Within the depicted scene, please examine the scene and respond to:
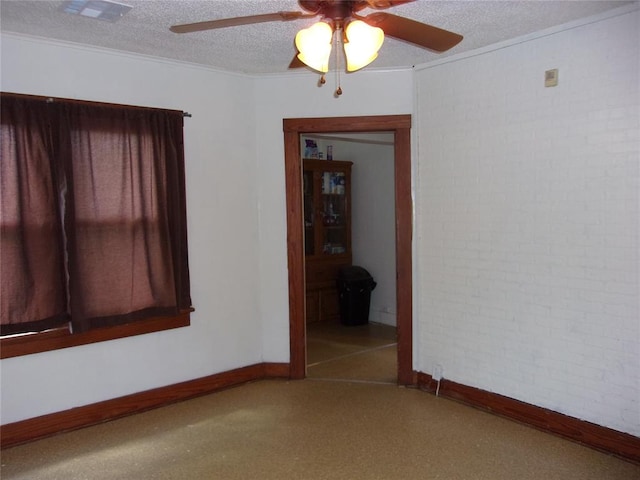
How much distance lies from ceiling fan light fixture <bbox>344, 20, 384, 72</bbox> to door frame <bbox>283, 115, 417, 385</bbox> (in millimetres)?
1686

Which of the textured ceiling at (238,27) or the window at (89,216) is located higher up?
the textured ceiling at (238,27)

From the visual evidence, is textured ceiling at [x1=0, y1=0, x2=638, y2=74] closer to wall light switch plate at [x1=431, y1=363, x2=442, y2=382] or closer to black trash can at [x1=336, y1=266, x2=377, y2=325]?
wall light switch plate at [x1=431, y1=363, x2=442, y2=382]

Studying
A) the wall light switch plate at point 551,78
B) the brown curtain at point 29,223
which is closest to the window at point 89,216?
the brown curtain at point 29,223

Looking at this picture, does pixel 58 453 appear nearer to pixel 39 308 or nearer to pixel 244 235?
pixel 39 308

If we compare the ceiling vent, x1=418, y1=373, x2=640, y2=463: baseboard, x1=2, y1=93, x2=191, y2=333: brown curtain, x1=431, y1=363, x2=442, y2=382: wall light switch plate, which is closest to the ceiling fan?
the ceiling vent

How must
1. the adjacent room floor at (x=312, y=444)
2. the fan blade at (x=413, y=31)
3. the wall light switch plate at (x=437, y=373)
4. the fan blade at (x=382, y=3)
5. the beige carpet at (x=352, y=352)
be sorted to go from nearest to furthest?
the fan blade at (x=382, y=3) < the fan blade at (x=413, y=31) < the adjacent room floor at (x=312, y=444) < the wall light switch plate at (x=437, y=373) < the beige carpet at (x=352, y=352)

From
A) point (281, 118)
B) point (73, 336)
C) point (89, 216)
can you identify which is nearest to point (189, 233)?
point (89, 216)

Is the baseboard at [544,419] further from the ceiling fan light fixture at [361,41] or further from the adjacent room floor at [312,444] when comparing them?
the ceiling fan light fixture at [361,41]

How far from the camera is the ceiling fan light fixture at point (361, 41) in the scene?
2029 millimetres

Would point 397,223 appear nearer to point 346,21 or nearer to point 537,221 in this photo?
point 537,221

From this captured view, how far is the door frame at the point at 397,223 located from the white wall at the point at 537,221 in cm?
11

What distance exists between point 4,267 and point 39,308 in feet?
1.02

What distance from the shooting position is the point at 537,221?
311cm

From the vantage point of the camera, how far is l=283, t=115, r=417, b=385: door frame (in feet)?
12.6
